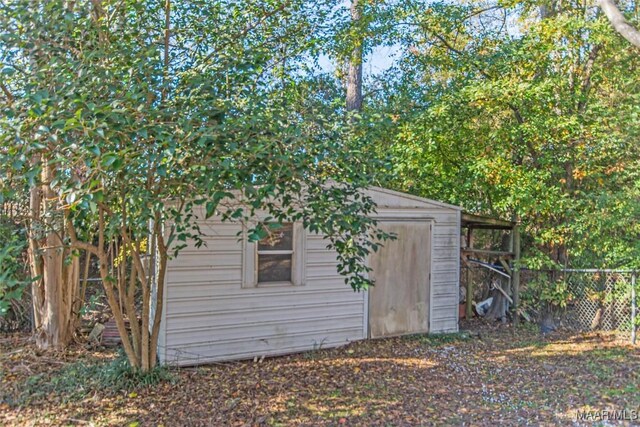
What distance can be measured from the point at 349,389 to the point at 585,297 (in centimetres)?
488

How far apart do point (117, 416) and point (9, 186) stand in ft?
7.12

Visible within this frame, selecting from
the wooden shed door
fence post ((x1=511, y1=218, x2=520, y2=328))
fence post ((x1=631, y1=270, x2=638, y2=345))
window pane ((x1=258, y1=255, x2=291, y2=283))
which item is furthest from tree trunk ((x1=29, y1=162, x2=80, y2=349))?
fence post ((x1=631, y1=270, x2=638, y2=345))

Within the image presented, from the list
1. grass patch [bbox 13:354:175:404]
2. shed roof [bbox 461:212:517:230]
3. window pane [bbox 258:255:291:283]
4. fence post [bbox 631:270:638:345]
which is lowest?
grass patch [bbox 13:354:175:404]

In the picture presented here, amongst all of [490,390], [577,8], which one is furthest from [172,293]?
[577,8]

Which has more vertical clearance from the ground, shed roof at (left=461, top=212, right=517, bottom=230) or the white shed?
shed roof at (left=461, top=212, right=517, bottom=230)

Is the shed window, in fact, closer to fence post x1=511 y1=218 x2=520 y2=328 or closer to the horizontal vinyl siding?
the horizontal vinyl siding

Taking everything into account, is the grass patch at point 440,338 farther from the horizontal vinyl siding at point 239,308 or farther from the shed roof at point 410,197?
the shed roof at point 410,197

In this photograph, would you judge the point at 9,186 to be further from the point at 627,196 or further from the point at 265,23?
the point at 627,196

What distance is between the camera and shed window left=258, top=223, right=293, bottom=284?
255 inches

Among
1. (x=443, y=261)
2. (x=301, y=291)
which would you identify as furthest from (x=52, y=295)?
(x=443, y=261)

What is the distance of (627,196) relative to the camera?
695 centimetres

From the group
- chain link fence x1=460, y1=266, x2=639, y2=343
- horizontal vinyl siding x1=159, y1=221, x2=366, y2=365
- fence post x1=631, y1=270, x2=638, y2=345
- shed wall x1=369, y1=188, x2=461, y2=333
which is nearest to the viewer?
horizontal vinyl siding x1=159, y1=221, x2=366, y2=365

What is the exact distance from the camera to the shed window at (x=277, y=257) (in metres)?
6.48

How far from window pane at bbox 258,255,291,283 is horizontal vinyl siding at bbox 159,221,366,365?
15cm
